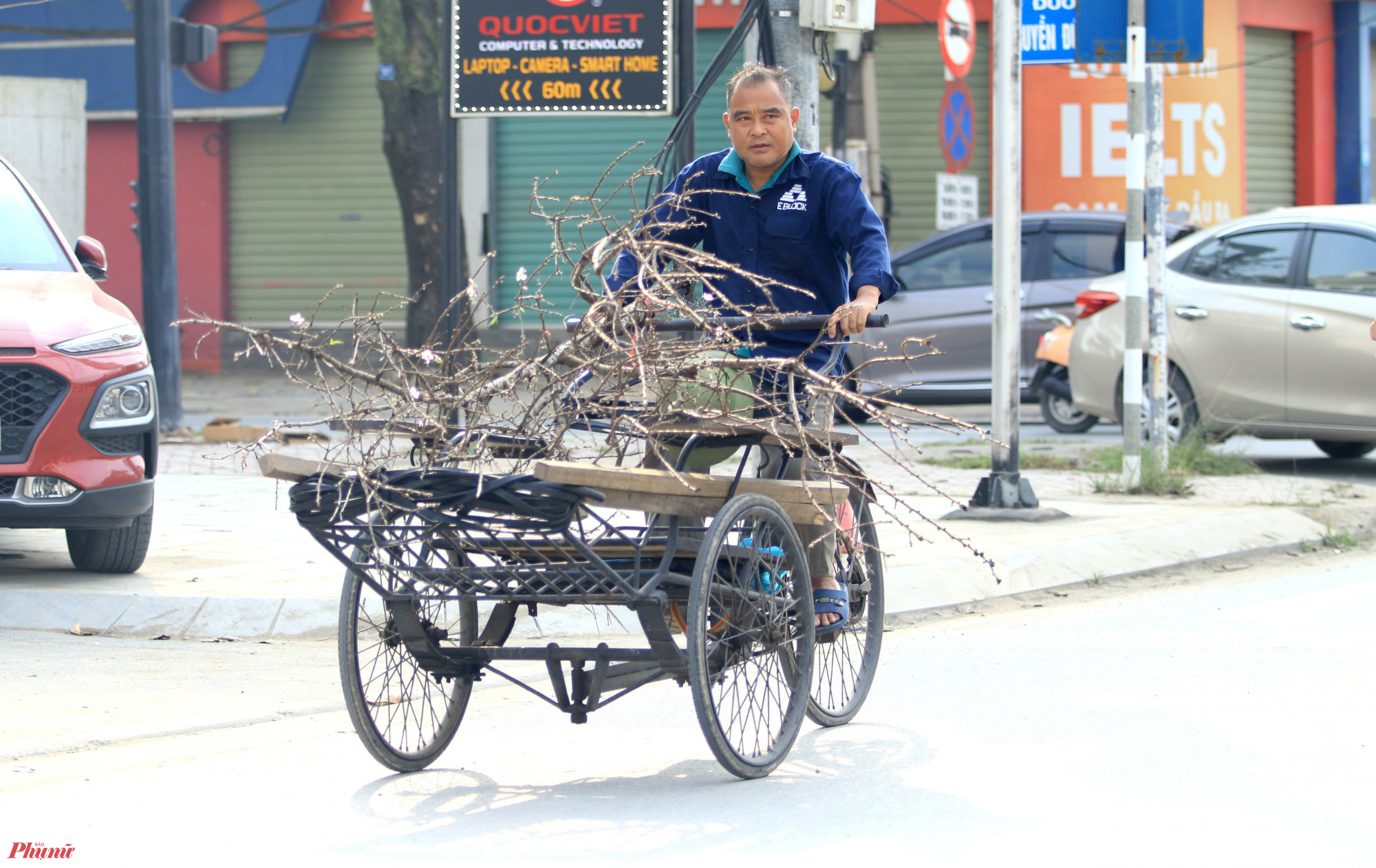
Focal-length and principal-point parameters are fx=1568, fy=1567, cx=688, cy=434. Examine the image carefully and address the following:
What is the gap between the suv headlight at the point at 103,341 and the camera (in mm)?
6039

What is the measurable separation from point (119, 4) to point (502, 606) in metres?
18.6

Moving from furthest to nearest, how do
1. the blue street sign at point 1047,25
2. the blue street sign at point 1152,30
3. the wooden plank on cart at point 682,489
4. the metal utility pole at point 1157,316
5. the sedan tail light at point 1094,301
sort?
the blue street sign at point 1047,25
the sedan tail light at point 1094,301
the metal utility pole at point 1157,316
the blue street sign at point 1152,30
the wooden plank on cart at point 682,489

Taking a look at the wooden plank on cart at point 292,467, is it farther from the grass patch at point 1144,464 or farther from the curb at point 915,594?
the grass patch at point 1144,464

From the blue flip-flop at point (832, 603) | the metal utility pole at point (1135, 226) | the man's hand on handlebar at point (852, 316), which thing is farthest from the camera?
the metal utility pole at point (1135, 226)

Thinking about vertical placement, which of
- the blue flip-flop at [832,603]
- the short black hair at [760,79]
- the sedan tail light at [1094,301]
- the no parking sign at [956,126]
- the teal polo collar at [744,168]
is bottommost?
the blue flip-flop at [832,603]

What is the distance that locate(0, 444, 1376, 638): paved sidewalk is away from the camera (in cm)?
597

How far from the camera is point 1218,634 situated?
19.1ft

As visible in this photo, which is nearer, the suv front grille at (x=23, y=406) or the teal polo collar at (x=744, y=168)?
the teal polo collar at (x=744, y=168)

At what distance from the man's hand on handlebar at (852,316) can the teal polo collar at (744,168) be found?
0.56 meters

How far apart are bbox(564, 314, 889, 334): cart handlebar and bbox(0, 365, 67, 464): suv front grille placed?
2.79m

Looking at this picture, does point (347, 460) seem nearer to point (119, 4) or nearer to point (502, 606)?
point (502, 606)

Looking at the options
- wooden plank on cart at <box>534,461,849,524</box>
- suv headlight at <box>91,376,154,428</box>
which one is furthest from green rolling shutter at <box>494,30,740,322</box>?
wooden plank on cart at <box>534,461,849,524</box>

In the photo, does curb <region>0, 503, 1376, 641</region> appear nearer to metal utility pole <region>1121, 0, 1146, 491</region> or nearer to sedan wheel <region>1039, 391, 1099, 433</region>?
metal utility pole <region>1121, 0, 1146, 491</region>

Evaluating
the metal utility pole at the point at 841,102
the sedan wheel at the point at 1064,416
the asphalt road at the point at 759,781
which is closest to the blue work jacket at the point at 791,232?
the asphalt road at the point at 759,781
